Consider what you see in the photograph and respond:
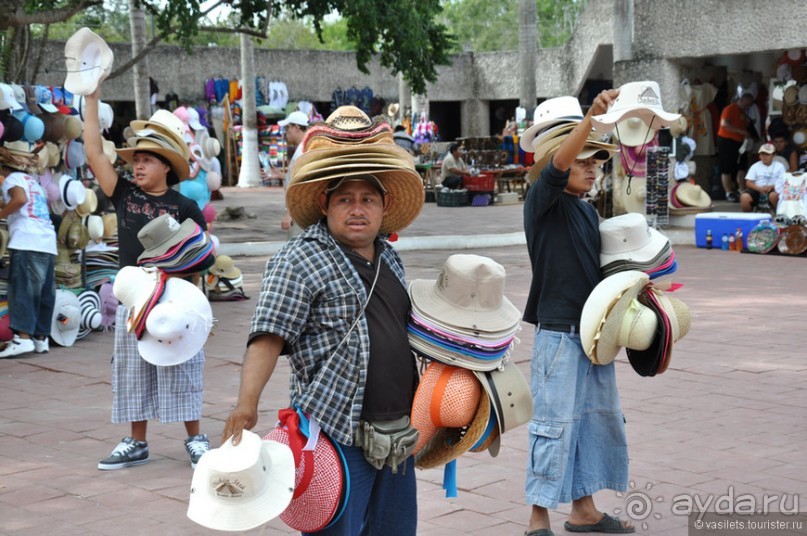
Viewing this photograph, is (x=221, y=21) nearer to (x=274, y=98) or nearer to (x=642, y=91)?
(x=274, y=98)

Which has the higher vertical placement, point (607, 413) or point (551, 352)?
point (551, 352)

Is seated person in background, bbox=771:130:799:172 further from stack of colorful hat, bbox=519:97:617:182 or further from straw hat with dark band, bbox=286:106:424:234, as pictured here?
straw hat with dark band, bbox=286:106:424:234

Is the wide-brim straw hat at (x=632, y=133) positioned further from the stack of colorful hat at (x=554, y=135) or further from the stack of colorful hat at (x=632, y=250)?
the stack of colorful hat at (x=632, y=250)

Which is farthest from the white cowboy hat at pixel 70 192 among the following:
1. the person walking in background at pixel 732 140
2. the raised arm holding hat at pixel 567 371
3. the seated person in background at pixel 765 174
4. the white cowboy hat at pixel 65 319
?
the person walking in background at pixel 732 140

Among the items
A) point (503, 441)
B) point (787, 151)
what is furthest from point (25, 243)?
point (787, 151)

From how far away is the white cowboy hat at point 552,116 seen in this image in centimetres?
470

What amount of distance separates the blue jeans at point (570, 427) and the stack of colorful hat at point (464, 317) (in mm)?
976

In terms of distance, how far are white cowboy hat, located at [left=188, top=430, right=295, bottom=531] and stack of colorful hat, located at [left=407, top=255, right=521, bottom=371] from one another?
69 cm

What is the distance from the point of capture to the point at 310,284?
10.6 ft

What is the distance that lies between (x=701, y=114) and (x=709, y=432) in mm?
15107

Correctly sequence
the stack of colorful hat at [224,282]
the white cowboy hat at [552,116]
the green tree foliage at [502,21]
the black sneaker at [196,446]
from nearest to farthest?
1. the white cowboy hat at [552,116]
2. the black sneaker at [196,446]
3. the stack of colorful hat at [224,282]
4. the green tree foliage at [502,21]

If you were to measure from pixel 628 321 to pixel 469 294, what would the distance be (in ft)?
3.54

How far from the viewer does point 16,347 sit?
9055mm

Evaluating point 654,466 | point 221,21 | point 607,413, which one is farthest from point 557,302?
point 221,21
